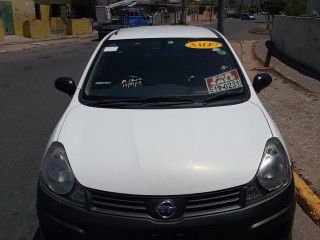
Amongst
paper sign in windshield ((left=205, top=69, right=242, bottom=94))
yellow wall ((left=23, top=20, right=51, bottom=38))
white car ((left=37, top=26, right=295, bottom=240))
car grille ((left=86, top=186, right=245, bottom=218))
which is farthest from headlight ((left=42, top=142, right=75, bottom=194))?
yellow wall ((left=23, top=20, right=51, bottom=38))

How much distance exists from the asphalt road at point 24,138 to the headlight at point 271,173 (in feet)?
3.54

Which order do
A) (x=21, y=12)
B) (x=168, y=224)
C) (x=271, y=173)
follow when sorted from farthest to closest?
(x=21, y=12)
(x=271, y=173)
(x=168, y=224)

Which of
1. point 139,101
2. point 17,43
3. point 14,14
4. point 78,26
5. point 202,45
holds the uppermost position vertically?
point 202,45

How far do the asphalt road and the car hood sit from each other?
→ 1.15 meters

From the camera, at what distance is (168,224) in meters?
2.42

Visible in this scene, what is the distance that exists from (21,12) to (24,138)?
27528mm

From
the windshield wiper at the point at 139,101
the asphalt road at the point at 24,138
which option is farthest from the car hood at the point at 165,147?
the asphalt road at the point at 24,138

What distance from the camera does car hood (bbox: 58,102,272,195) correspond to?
2500mm

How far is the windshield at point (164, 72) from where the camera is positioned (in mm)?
3580

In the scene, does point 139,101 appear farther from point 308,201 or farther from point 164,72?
point 308,201

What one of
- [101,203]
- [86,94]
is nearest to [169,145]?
[101,203]

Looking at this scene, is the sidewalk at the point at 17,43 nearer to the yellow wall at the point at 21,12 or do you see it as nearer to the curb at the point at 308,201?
the yellow wall at the point at 21,12

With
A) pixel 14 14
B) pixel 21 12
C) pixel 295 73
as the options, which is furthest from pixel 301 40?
pixel 21 12

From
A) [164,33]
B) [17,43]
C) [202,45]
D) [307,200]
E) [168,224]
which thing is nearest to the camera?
[168,224]
